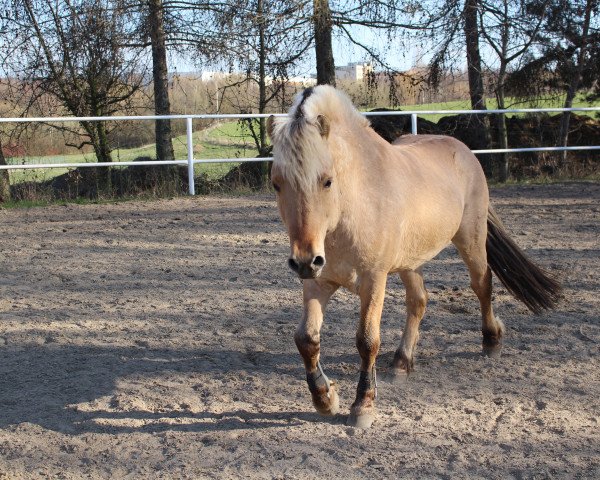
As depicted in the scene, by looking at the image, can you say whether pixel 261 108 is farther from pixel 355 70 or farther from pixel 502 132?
pixel 502 132

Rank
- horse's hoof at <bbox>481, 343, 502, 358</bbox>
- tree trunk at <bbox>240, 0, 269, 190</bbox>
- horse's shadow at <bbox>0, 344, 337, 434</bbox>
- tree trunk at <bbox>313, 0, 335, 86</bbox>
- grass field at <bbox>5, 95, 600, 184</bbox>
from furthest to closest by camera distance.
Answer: grass field at <bbox>5, 95, 600, 184</bbox>, tree trunk at <bbox>313, 0, 335, 86</bbox>, tree trunk at <bbox>240, 0, 269, 190</bbox>, horse's hoof at <bbox>481, 343, 502, 358</bbox>, horse's shadow at <bbox>0, 344, 337, 434</bbox>

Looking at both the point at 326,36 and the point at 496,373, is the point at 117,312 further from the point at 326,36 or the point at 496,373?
the point at 326,36

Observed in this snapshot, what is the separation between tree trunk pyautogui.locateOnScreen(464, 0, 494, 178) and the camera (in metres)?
14.6

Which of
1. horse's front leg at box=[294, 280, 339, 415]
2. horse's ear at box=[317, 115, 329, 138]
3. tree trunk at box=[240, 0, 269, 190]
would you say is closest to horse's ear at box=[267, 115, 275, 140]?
horse's ear at box=[317, 115, 329, 138]

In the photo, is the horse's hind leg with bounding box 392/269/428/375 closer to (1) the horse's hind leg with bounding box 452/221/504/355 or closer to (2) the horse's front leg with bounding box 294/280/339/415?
(1) the horse's hind leg with bounding box 452/221/504/355

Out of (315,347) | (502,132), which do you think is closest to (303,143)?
(315,347)

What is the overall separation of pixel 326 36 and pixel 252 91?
8.61 ft

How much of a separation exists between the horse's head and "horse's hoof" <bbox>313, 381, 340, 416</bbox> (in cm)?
91

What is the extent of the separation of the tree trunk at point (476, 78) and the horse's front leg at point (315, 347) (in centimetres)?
1169

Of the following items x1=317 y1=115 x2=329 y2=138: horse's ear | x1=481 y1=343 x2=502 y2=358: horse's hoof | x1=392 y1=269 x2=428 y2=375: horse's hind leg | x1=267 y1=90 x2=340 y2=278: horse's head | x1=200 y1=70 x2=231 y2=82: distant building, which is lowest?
x1=481 y1=343 x2=502 y2=358: horse's hoof

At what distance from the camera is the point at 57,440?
3547 millimetres

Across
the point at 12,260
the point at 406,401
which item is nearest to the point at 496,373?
the point at 406,401

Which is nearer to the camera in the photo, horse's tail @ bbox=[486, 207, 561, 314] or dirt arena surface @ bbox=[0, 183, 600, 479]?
dirt arena surface @ bbox=[0, 183, 600, 479]

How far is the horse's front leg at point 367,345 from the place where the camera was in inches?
145
